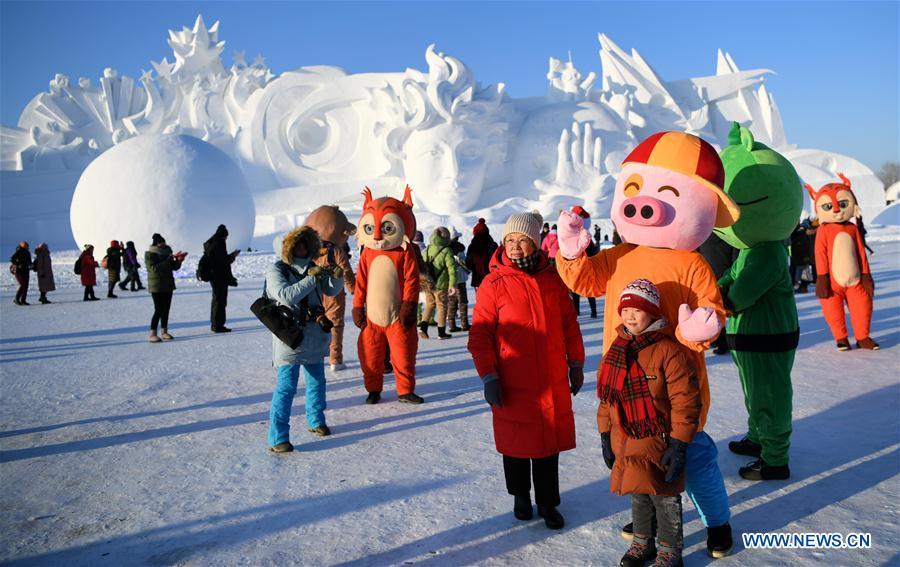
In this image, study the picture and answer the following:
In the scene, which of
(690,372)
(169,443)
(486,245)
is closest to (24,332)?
(169,443)

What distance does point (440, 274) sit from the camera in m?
7.54

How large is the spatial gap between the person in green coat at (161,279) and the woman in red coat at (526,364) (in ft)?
19.4

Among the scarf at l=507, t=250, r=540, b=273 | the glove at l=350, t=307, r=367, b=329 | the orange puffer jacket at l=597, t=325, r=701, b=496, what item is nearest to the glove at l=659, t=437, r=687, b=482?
the orange puffer jacket at l=597, t=325, r=701, b=496

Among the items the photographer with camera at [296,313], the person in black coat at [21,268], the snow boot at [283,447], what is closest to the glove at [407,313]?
the photographer with camera at [296,313]

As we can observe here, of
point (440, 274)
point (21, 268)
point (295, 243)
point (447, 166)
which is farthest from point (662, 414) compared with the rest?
point (447, 166)

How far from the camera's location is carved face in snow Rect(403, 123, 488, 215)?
1104 inches

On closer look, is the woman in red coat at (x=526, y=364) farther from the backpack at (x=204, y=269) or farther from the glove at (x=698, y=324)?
the backpack at (x=204, y=269)

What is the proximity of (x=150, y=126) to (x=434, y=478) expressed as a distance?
117 feet

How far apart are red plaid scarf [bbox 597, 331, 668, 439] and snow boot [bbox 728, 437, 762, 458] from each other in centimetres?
172

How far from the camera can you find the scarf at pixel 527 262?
298 cm

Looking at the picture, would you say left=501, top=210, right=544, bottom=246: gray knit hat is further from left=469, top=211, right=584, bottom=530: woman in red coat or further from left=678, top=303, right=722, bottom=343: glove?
left=678, top=303, right=722, bottom=343: glove

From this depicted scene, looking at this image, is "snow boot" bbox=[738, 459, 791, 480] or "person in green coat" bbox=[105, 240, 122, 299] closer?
"snow boot" bbox=[738, 459, 791, 480]

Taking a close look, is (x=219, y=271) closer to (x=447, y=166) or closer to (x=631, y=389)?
(x=631, y=389)

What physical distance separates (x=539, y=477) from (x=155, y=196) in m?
18.6
